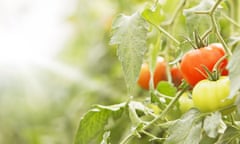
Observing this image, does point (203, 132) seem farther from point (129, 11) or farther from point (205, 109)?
point (129, 11)

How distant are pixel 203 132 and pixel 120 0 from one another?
859 millimetres

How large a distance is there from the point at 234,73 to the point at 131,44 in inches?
6.3

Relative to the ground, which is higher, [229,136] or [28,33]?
[28,33]

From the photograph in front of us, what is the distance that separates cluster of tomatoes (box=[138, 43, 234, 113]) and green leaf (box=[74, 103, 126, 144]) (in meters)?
0.11

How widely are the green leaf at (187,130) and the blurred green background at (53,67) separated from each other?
850mm

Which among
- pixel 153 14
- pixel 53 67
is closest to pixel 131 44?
pixel 153 14

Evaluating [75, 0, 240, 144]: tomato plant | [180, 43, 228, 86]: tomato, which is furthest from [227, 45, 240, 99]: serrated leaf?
[180, 43, 228, 86]: tomato

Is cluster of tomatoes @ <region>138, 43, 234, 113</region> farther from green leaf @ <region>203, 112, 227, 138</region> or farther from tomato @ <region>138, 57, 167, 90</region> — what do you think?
tomato @ <region>138, 57, 167, 90</region>

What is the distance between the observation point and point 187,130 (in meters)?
0.69

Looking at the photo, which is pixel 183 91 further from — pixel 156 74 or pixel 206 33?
pixel 156 74

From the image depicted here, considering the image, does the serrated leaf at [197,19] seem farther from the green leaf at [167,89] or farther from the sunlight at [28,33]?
the sunlight at [28,33]

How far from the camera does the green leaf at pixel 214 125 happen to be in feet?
2.12

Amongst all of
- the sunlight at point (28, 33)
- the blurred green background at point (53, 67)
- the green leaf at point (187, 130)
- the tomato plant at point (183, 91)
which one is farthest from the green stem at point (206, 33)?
the sunlight at point (28, 33)

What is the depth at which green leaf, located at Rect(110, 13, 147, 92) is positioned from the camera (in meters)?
0.72
